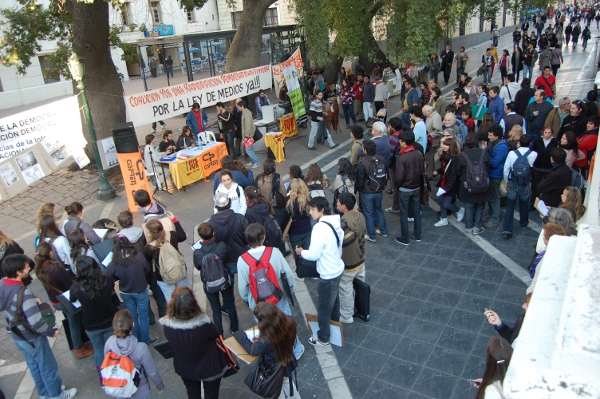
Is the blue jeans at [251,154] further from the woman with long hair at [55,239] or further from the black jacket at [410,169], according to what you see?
the woman with long hair at [55,239]

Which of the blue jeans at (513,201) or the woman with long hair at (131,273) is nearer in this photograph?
the woman with long hair at (131,273)

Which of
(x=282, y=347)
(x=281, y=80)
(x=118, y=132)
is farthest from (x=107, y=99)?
(x=282, y=347)

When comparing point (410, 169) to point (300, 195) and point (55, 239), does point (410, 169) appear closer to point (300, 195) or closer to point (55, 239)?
point (300, 195)

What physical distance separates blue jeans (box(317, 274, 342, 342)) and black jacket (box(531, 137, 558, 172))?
435cm

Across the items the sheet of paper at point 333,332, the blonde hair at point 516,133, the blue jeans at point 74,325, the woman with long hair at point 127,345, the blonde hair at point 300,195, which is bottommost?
the sheet of paper at point 333,332

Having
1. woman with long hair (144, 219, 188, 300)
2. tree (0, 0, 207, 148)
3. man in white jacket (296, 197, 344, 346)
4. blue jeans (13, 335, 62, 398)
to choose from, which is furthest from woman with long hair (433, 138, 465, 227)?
tree (0, 0, 207, 148)

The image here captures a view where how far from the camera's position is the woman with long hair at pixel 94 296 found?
15.2 feet

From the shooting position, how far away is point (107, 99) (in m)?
12.0

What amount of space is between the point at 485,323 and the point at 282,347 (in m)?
3.02

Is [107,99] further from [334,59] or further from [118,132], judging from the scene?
[334,59]

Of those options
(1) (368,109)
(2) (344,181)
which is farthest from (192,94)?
(2) (344,181)

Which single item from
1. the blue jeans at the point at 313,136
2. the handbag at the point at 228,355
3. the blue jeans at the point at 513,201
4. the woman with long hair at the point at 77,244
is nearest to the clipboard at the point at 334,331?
the handbag at the point at 228,355

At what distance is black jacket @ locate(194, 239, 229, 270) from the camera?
5.13 m

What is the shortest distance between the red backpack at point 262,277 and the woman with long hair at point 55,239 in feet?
8.32
